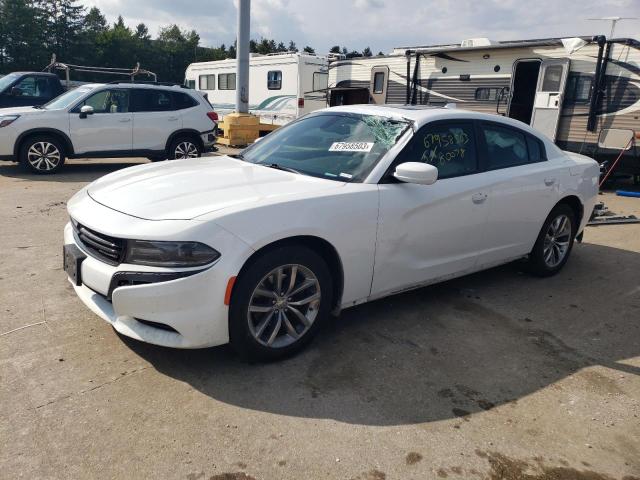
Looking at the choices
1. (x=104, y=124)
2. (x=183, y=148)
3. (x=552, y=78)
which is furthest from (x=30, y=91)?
(x=552, y=78)

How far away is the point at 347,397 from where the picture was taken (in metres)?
2.98

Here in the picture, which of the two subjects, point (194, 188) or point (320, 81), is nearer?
point (194, 188)

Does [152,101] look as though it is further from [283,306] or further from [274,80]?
[283,306]

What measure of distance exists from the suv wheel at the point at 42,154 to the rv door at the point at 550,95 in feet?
31.2

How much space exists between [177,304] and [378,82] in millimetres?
12289

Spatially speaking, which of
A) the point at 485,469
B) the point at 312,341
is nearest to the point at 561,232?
the point at 312,341

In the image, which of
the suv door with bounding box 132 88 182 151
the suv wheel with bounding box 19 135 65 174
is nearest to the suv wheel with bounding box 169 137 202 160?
the suv door with bounding box 132 88 182 151

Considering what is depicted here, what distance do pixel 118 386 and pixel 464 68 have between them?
446 inches

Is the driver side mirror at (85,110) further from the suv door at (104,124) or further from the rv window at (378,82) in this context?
the rv window at (378,82)

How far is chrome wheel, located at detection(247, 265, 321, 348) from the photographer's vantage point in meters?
3.15

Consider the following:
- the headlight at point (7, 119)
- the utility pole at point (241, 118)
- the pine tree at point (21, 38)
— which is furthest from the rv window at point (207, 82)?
the pine tree at point (21, 38)

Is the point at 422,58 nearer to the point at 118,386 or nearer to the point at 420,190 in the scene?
the point at 420,190

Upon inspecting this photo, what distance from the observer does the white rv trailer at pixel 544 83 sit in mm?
9977

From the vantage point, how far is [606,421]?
2926 mm
